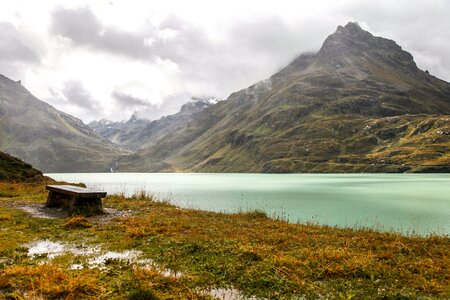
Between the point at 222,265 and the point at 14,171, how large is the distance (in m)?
41.9

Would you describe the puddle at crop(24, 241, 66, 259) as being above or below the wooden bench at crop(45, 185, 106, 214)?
below

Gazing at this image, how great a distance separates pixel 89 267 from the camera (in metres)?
9.12

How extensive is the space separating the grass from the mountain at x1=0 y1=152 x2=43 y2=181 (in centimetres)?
2975

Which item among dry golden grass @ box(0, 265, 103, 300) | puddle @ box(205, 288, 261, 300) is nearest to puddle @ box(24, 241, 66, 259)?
dry golden grass @ box(0, 265, 103, 300)

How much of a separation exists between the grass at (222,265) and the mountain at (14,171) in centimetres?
2975

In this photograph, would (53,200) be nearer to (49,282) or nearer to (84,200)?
(84,200)

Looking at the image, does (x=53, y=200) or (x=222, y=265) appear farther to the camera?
(x=53, y=200)

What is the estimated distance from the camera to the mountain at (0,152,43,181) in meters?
40.0

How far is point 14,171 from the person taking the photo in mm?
42156

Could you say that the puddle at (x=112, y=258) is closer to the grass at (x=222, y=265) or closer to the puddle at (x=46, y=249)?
the grass at (x=222, y=265)

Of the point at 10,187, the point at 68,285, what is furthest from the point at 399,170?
the point at 68,285

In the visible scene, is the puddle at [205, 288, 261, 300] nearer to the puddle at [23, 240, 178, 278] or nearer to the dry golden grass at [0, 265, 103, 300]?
the puddle at [23, 240, 178, 278]

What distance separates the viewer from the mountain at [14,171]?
4003 cm

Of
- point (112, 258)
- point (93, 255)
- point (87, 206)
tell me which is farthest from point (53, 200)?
point (112, 258)
